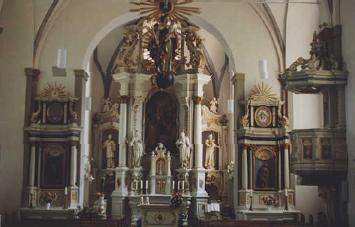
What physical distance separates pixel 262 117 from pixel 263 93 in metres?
0.87

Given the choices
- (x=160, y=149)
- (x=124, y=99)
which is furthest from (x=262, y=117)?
(x=124, y=99)

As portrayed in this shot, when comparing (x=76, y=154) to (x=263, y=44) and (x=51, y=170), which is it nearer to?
(x=51, y=170)

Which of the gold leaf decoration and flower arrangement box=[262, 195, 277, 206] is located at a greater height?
the gold leaf decoration

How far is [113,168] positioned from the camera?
1109 inches

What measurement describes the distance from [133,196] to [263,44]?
839cm

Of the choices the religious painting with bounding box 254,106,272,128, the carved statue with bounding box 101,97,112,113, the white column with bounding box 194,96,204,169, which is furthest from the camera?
the carved statue with bounding box 101,97,112,113

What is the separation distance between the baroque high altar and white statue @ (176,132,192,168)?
42 mm

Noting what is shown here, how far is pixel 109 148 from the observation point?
2848 centimetres

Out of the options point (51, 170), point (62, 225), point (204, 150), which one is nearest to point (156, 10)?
point (62, 225)

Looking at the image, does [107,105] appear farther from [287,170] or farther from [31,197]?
[287,170]

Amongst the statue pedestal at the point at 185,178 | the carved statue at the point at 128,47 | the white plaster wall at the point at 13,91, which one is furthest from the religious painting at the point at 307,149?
the statue pedestal at the point at 185,178

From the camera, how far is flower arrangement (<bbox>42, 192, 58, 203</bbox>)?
876 inches

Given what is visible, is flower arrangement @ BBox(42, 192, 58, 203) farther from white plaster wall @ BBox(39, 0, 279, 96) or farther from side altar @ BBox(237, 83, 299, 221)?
side altar @ BBox(237, 83, 299, 221)

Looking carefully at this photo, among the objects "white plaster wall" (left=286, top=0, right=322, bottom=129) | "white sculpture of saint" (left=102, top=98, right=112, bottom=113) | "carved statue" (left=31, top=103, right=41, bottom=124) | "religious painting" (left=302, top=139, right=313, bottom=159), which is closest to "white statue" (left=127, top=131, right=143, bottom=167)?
"white sculpture of saint" (left=102, top=98, right=112, bottom=113)
